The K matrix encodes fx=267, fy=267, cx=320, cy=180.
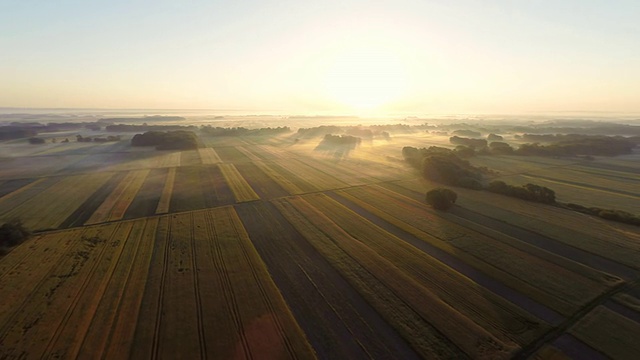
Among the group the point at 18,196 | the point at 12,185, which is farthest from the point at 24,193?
the point at 12,185

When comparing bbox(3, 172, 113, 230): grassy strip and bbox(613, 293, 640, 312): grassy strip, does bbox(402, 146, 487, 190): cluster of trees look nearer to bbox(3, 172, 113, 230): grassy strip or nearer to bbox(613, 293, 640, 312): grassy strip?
bbox(613, 293, 640, 312): grassy strip

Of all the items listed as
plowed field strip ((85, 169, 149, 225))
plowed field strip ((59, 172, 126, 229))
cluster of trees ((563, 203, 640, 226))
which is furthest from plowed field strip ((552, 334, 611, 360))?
plowed field strip ((59, 172, 126, 229))

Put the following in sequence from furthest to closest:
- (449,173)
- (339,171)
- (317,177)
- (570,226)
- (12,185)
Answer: (339,171) → (317,177) → (449,173) → (12,185) → (570,226)

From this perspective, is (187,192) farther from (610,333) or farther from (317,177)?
(610,333)

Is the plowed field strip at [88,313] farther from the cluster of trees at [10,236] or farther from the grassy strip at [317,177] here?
the grassy strip at [317,177]

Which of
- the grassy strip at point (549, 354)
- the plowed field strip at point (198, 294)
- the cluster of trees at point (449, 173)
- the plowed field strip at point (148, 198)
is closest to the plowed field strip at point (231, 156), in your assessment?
the plowed field strip at point (148, 198)
